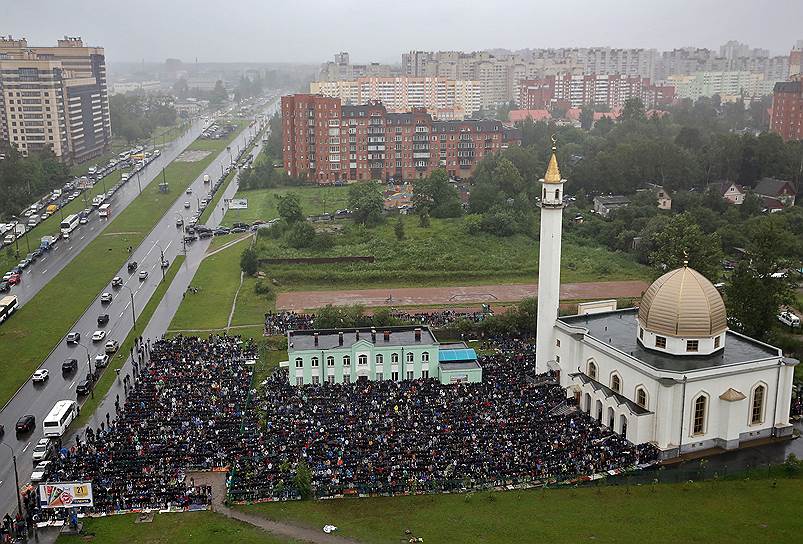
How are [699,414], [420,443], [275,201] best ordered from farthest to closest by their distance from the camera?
[275,201] → [699,414] → [420,443]

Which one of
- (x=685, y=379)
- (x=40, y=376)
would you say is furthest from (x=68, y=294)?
(x=685, y=379)

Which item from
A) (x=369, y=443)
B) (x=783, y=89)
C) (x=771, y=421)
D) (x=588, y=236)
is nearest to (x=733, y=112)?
(x=783, y=89)

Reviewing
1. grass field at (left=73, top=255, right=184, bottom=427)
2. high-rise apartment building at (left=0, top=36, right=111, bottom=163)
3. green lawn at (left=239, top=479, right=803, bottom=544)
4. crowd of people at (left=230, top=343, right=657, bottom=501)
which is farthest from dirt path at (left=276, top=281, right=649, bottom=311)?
high-rise apartment building at (left=0, top=36, right=111, bottom=163)

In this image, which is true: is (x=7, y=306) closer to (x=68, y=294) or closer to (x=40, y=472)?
(x=68, y=294)

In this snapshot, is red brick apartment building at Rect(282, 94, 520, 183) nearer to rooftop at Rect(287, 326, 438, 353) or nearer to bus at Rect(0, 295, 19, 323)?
bus at Rect(0, 295, 19, 323)

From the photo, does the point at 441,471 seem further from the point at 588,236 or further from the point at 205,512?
the point at 588,236
